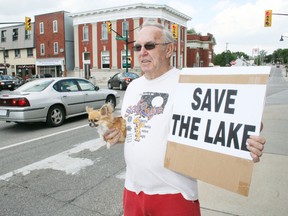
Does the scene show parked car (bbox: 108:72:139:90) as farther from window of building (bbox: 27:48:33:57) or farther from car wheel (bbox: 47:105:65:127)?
window of building (bbox: 27:48:33:57)

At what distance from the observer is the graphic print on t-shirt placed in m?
1.92

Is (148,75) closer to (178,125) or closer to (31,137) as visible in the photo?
(178,125)

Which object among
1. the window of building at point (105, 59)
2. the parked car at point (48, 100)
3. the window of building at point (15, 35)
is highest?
the window of building at point (15, 35)

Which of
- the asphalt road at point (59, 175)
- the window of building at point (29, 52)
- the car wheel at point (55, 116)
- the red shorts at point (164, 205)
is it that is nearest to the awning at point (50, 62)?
the window of building at point (29, 52)

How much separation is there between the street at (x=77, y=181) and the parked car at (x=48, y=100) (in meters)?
0.83

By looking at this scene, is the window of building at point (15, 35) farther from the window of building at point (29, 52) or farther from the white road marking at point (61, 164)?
the white road marking at point (61, 164)

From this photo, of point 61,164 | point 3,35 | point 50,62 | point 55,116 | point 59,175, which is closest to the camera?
point 59,175

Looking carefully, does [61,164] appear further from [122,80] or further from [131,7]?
[131,7]

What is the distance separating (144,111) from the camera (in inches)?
77.8

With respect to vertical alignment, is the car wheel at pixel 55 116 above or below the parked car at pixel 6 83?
below

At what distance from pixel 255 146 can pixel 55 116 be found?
7926mm

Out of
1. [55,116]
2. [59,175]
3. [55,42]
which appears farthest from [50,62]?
[59,175]

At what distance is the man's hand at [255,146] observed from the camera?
58.5 inches

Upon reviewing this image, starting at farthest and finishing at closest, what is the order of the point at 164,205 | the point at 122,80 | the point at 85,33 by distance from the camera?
the point at 85,33, the point at 122,80, the point at 164,205
